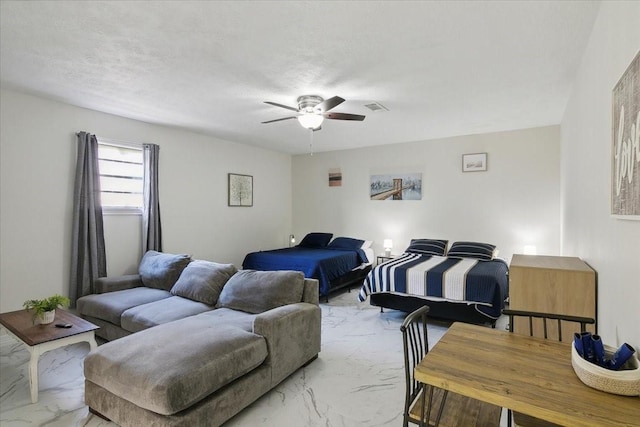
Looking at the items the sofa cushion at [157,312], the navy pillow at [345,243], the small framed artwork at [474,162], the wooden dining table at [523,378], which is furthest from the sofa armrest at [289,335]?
the small framed artwork at [474,162]

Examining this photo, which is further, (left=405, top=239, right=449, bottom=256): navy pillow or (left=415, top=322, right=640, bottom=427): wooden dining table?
(left=405, top=239, right=449, bottom=256): navy pillow

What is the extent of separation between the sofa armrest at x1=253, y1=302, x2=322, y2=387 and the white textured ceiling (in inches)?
79.3

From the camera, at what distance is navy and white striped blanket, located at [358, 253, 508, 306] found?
3523 mm

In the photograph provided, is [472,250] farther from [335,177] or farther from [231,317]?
[231,317]

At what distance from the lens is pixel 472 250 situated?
4828 mm

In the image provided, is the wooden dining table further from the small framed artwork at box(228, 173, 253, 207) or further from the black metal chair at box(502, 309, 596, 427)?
the small framed artwork at box(228, 173, 253, 207)

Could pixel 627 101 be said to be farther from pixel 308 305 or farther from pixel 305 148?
pixel 305 148

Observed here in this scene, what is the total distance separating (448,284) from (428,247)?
5.21 feet

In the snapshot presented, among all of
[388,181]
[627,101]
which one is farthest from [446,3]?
[388,181]

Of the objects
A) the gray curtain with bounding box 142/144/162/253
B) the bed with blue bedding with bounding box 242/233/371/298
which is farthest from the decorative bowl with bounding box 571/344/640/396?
the gray curtain with bounding box 142/144/162/253

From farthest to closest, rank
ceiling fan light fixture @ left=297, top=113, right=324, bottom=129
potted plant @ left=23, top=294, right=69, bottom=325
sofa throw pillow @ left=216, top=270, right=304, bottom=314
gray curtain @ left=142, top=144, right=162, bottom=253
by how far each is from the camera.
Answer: gray curtain @ left=142, top=144, right=162, bottom=253
ceiling fan light fixture @ left=297, top=113, right=324, bottom=129
sofa throw pillow @ left=216, top=270, right=304, bottom=314
potted plant @ left=23, top=294, right=69, bottom=325

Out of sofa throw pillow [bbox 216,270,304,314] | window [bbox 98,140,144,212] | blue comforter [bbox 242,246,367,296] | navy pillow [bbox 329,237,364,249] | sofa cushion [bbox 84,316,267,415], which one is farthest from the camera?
navy pillow [bbox 329,237,364,249]

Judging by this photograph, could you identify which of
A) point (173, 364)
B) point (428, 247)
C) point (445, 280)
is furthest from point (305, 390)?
point (428, 247)

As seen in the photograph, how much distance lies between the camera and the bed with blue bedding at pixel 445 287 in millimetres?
3521
